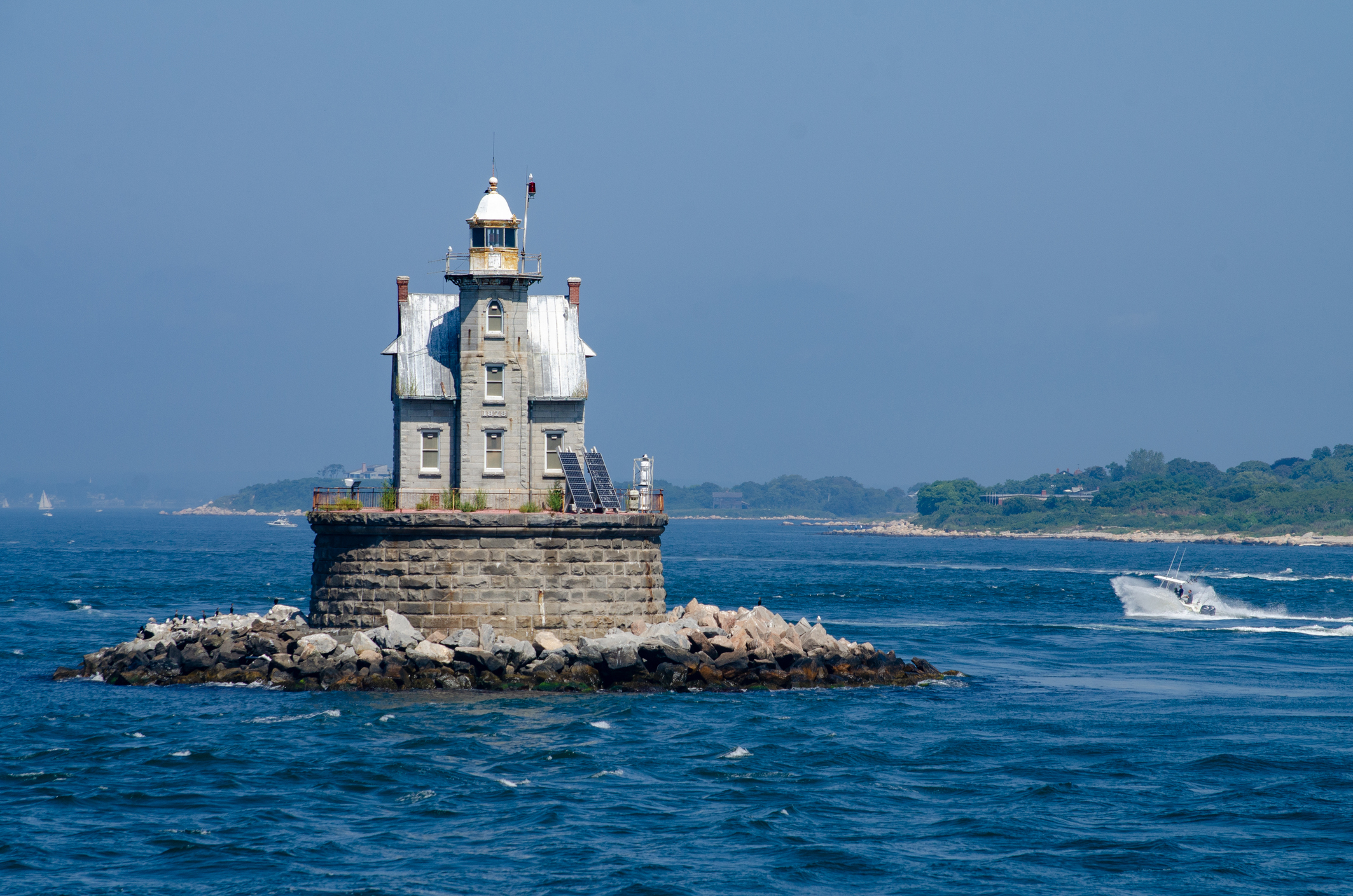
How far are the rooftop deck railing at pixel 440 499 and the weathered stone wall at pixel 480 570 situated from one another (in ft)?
3.39

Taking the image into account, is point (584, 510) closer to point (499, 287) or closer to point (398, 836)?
point (499, 287)

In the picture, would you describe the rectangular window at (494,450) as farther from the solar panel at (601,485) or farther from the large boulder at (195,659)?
the large boulder at (195,659)

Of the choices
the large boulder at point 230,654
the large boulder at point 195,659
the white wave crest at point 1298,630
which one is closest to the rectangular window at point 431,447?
the large boulder at point 230,654

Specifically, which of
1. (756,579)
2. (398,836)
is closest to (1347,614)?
(756,579)

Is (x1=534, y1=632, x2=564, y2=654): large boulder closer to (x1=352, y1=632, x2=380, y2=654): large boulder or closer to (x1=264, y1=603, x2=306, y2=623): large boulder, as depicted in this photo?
(x1=352, y1=632, x2=380, y2=654): large boulder

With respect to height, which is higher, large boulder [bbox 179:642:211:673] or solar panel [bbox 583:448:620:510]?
solar panel [bbox 583:448:620:510]

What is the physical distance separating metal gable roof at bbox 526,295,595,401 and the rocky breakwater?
6473 millimetres

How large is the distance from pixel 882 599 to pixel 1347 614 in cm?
2127

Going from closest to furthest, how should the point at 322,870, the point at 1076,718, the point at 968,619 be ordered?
the point at 322,870, the point at 1076,718, the point at 968,619

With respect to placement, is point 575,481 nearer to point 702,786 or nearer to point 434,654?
point 434,654

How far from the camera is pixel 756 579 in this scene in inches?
3374

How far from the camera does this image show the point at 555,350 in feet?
125

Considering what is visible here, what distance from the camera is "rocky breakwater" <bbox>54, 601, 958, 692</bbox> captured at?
33.4 metres

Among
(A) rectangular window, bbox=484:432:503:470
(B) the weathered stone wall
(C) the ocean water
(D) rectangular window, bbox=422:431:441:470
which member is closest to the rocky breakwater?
(B) the weathered stone wall
